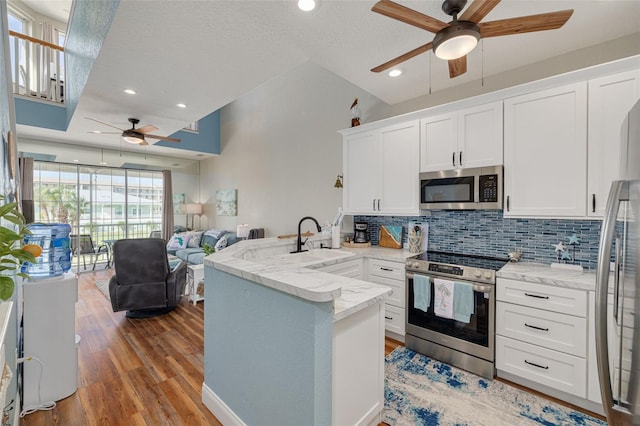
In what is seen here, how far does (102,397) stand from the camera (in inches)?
82.8

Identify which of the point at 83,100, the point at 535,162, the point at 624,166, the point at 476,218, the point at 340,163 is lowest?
the point at 476,218

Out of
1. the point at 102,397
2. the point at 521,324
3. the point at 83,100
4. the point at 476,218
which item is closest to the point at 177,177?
the point at 83,100

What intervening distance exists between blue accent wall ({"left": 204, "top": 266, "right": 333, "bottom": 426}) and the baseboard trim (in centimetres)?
3

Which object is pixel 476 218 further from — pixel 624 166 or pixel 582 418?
pixel 624 166

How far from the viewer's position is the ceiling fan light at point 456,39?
166cm

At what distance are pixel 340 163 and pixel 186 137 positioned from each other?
4.30 m

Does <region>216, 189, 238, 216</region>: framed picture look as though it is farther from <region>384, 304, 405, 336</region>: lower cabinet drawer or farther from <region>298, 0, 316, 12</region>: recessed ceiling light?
<region>298, 0, 316, 12</region>: recessed ceiling light

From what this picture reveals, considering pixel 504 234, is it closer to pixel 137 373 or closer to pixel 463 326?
pixel 463 326

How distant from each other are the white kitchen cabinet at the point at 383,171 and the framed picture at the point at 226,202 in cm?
399

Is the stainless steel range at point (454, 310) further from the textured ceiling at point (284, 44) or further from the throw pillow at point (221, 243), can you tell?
the throw pillow at point (221, 243)

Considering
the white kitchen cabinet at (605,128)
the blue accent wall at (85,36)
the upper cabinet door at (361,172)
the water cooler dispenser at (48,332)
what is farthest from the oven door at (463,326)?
the blue accent wall at (85,36)

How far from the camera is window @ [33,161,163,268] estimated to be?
585 centimetres

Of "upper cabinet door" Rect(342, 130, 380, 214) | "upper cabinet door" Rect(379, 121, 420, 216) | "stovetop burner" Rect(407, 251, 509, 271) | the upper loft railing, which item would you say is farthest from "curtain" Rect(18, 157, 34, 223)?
"stovetop burner" Rect(407, 251, 509, 271)

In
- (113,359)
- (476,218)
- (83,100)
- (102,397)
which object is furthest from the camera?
(83,100)
